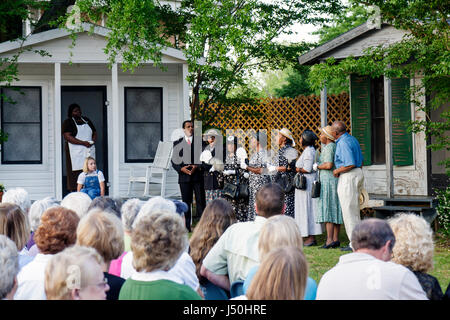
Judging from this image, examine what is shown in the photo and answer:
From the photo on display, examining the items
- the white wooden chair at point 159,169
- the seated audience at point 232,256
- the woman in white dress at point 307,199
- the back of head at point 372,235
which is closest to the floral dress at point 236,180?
the woman in white dress at point 307,199

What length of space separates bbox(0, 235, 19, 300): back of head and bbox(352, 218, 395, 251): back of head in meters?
1.81

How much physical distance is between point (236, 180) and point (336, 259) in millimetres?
2439

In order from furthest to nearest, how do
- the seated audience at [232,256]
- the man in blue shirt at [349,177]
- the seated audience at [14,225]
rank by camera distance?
the man in blue shirt at [349,177] < the seated audience at [14,225] < the seated audience at [232,256]

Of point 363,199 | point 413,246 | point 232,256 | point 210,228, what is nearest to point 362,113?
point 363,199

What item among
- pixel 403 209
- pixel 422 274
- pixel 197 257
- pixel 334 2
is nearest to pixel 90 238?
pixel 197 257

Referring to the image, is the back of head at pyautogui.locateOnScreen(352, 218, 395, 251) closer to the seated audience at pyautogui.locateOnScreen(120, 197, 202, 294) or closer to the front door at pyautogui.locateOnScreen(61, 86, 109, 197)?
the seated audience at pyautogui.locateOnScreen(120, 197, 202, 294)

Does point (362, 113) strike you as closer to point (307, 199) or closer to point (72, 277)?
point (307, 199)

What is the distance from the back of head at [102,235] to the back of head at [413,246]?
5.52 ft

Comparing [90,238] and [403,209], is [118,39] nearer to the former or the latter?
[403,209]

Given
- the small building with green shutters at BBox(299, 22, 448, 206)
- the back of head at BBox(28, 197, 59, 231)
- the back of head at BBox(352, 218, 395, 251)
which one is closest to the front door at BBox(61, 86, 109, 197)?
the small building with green shutters at BBox(299, 22, 448, 206)

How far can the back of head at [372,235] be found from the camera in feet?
11.0

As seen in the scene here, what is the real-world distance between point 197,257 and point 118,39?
22.9 feet

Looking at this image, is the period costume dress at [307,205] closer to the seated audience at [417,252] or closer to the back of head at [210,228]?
the back of head at [210,228]

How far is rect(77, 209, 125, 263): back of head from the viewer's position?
3.72 m
